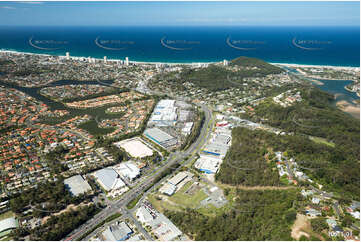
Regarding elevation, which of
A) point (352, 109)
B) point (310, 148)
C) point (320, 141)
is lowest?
point (320, 141)

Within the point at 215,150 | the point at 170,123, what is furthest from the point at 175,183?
the point at 170,123

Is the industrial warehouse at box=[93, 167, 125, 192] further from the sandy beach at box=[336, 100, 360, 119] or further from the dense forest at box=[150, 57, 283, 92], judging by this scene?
the dense forest at box=[150, 57, 283, 92]

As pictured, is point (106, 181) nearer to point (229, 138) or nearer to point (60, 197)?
point (60, 197)

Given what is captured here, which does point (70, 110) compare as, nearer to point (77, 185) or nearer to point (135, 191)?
point (77, 185)

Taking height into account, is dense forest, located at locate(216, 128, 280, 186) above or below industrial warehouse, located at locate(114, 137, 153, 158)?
above

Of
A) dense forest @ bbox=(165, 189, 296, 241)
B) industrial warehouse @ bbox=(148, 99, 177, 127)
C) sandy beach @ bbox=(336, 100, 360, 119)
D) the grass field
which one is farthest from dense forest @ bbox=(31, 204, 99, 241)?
sandy beach @ bbox=(336, 100, 360, 119)

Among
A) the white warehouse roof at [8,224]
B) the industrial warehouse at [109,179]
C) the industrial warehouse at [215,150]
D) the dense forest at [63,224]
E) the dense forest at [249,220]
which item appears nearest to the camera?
the dense forest at [249,220]

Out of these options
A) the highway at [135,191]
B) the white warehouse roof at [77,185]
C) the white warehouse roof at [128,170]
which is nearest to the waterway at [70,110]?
the white warehouse roof at [128,170]

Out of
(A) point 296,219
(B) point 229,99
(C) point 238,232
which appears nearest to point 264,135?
(A) point 296,219

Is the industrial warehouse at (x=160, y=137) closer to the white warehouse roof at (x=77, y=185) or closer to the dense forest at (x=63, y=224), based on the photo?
the white warehouse roof at (x=77, y=185)
